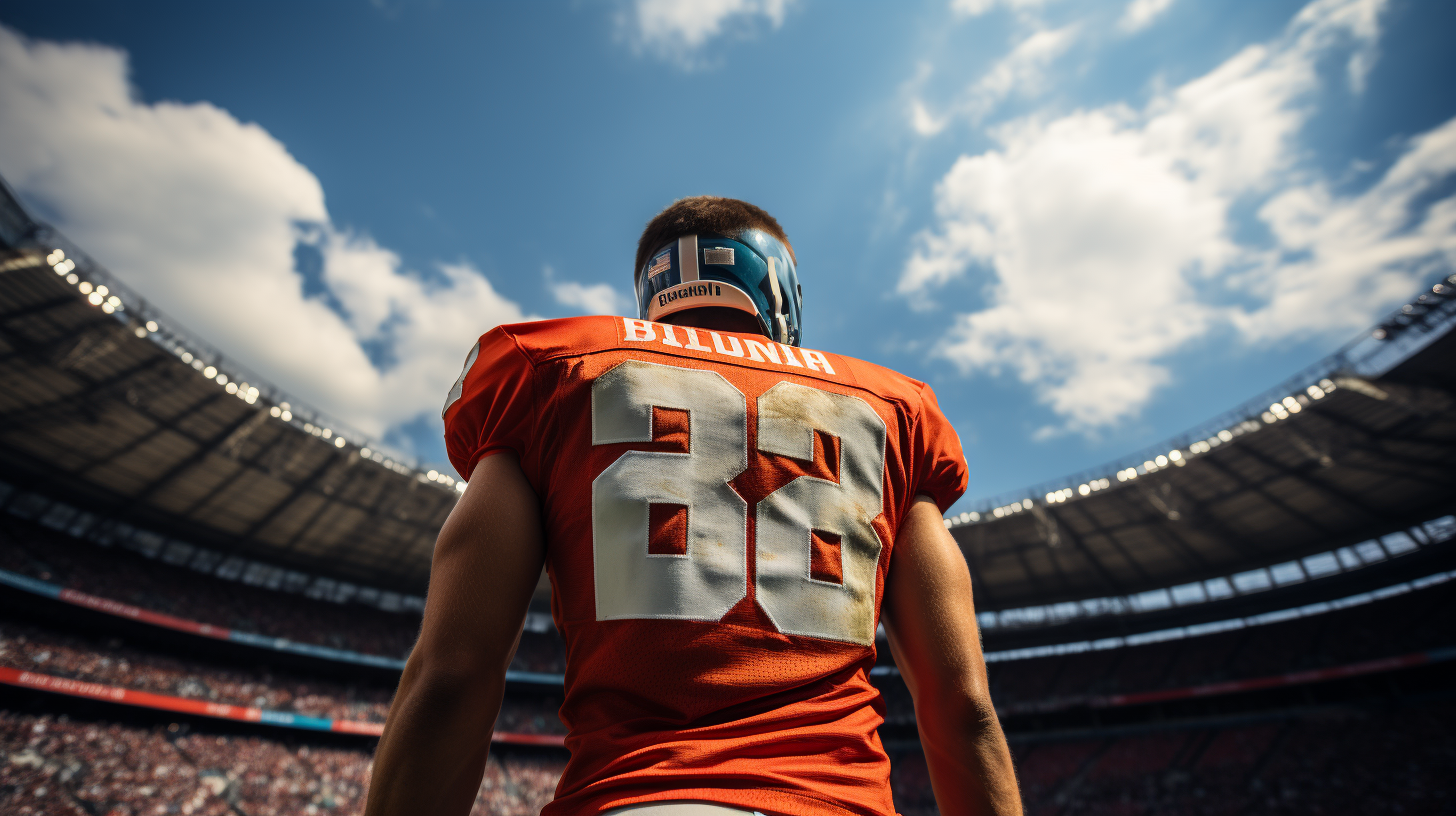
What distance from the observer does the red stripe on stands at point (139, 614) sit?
18688mm

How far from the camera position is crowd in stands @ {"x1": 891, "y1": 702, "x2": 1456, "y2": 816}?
1841 cm

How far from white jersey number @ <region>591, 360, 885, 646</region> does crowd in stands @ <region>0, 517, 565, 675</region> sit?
90.0 feet

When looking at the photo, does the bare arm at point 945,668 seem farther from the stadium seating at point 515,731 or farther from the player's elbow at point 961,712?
the stadium seating at point 515,731

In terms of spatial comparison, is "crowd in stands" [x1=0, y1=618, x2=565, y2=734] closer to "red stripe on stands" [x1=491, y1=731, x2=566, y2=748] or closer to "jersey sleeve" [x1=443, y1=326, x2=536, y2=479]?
"red stripe on stands" [x1=491, y1=731, x2=566, y2=748]

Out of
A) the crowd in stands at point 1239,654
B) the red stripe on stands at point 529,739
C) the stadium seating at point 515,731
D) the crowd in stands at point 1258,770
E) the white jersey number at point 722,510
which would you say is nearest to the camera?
the white jersey number at point 722,510

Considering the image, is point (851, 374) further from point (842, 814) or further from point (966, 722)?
point (842, 814)

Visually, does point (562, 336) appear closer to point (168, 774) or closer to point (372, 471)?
point (372, 471)

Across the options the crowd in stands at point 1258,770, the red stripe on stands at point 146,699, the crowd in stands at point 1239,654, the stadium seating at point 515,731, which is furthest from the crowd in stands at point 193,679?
the crowd in stands at point 1239,654

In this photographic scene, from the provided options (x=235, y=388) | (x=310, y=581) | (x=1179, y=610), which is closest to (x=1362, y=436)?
(x=1179, y=610)

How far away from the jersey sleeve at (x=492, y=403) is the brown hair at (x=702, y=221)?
2.48ft

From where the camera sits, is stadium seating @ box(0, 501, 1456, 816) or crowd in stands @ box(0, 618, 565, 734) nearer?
stadium seating @ box(0, 501, 1456, 816)

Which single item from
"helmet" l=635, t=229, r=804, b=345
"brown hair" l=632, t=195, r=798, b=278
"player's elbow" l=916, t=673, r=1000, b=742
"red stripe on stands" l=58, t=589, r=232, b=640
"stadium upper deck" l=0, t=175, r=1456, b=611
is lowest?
"player's elbow" l=916, t=673, r=1000, b=742

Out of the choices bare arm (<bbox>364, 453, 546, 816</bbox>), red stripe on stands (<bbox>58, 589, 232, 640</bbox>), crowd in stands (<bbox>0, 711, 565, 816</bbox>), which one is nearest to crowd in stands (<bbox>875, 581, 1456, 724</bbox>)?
crowd in stands (<bbox>0, 711, 565, 816</bbox>)

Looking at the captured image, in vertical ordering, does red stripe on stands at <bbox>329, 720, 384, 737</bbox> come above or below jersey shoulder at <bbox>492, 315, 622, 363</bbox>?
below
